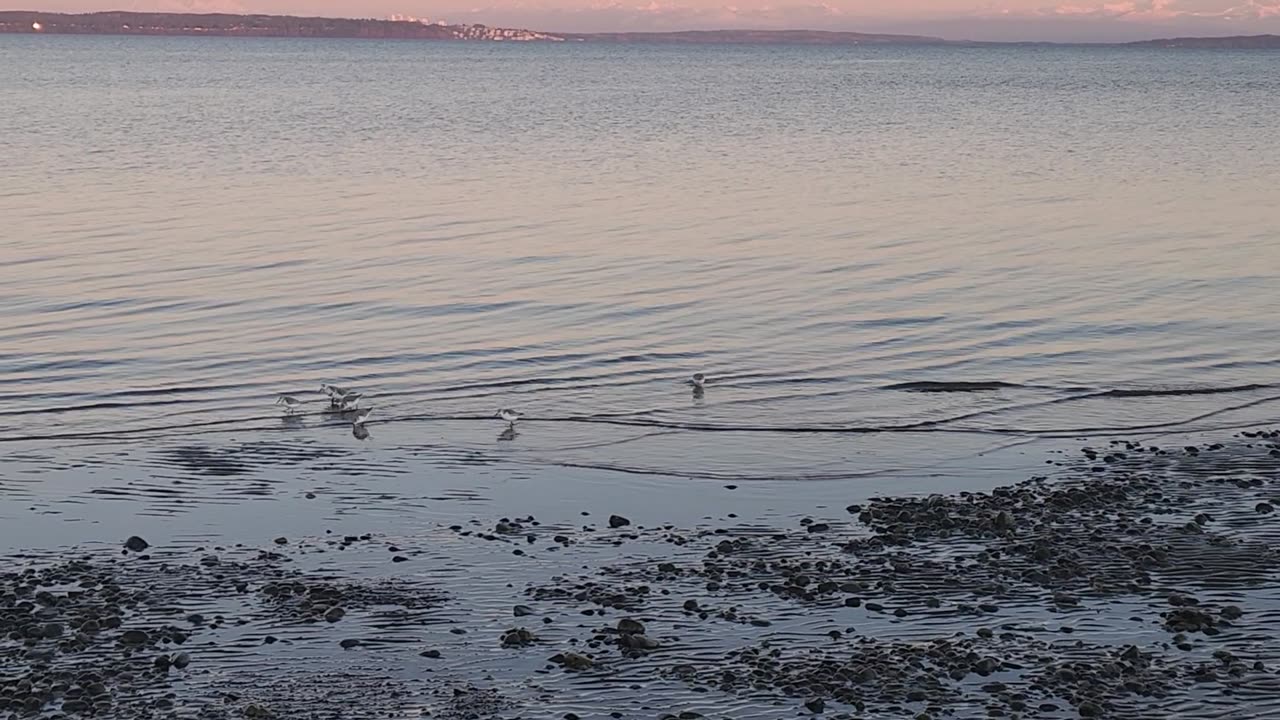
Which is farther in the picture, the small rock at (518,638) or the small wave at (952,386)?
the small wave at (952,386)

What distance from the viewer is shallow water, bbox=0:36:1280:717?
1456cm

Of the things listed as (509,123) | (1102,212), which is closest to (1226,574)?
(1102,212)

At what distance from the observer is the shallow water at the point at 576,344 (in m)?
14.6

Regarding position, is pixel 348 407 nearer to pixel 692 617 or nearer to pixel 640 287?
pixel 692 617

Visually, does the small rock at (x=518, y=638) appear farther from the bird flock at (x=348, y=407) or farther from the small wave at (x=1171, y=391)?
the small wave at (x=1171, y=391)

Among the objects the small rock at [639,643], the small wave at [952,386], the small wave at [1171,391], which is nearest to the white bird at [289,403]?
the small wave at [952,386]

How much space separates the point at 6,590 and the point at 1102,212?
3344 centimetres

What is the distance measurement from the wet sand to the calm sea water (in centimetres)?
309

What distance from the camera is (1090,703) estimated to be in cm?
1015

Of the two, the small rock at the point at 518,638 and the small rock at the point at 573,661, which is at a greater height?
the small rock at the point at 573,661

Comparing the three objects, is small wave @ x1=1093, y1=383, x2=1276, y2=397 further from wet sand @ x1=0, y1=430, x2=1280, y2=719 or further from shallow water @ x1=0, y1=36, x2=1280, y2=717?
wet sand @ x1=0, y1=430, x2=1280, y2=719

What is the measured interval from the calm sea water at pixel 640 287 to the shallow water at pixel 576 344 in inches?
3.9

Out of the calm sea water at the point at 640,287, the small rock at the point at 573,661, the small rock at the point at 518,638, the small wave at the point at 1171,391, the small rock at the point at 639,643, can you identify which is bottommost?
the calm sea water at the point at 640,287

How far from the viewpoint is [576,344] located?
23.3 metres
